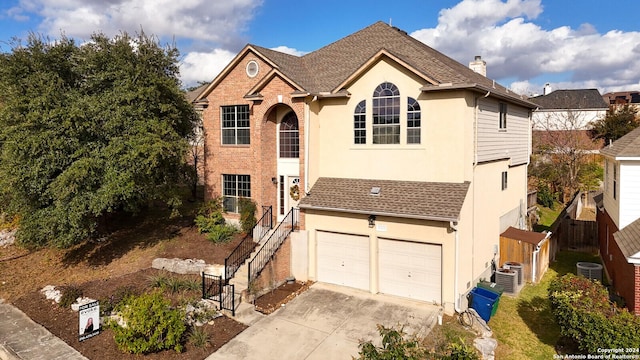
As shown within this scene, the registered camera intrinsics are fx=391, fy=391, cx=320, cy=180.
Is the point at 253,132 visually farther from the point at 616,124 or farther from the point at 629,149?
the point at 616,124

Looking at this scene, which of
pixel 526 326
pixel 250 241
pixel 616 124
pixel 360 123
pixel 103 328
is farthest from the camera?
pixel 616 124

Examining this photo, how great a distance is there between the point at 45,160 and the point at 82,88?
3.67m

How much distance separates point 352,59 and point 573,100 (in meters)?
45.2

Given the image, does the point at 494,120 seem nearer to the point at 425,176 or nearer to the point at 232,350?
the point at 425,176

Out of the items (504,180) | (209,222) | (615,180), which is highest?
(615,180)

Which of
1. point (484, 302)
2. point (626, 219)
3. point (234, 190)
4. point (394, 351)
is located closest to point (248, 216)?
point (234, 190)

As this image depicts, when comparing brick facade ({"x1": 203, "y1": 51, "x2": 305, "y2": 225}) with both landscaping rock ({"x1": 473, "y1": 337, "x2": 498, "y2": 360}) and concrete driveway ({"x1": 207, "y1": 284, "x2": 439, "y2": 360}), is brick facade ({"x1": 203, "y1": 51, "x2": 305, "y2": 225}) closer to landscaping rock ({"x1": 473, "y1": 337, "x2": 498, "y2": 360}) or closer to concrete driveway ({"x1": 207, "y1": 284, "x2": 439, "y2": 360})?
concrete driveway ({"x1": 207, "y1": 284, "x2": 439, "y2": 360})

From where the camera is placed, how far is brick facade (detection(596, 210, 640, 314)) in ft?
35.8

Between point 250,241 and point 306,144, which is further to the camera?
point 250,241

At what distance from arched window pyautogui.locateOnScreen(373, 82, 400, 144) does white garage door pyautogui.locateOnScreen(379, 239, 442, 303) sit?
13.0 ft

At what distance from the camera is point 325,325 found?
1207 cm

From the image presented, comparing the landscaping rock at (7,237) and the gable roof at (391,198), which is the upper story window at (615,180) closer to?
the gable roof at (391,198)

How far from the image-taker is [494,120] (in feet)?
53.6

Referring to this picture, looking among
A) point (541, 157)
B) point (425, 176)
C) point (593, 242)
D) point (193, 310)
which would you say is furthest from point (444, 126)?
point (541, 157)
